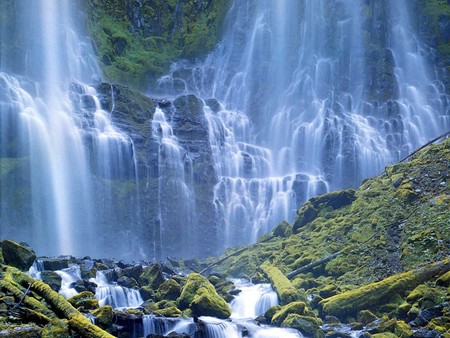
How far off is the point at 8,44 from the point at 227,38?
77.9 ft

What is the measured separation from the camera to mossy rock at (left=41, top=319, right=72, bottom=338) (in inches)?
359

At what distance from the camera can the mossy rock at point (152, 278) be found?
17209mm

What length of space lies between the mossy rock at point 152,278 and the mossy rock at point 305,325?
5.45 metres

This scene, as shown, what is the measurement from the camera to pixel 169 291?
15.9 metres

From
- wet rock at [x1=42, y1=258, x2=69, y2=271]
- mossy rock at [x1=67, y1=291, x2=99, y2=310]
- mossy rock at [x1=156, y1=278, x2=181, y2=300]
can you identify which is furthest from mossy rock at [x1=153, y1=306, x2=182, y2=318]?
wet rock at [x1=42, y1=258, x2=69, y2=271]

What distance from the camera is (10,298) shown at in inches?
395

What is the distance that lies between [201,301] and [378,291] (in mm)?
5266

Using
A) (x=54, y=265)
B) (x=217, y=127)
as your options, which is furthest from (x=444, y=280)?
(x=217, y=127)

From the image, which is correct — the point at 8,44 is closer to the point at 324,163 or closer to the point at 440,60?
the point at 324,163

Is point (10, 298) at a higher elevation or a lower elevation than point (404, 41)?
lower

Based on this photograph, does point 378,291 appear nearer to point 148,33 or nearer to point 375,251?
point 375,251

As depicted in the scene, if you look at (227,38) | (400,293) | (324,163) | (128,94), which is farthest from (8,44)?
(400,293)

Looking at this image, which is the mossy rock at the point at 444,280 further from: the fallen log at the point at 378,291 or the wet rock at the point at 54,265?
the wet rock at the point at 54,265

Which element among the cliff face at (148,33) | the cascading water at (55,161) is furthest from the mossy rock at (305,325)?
the cliff face at (148,33)
